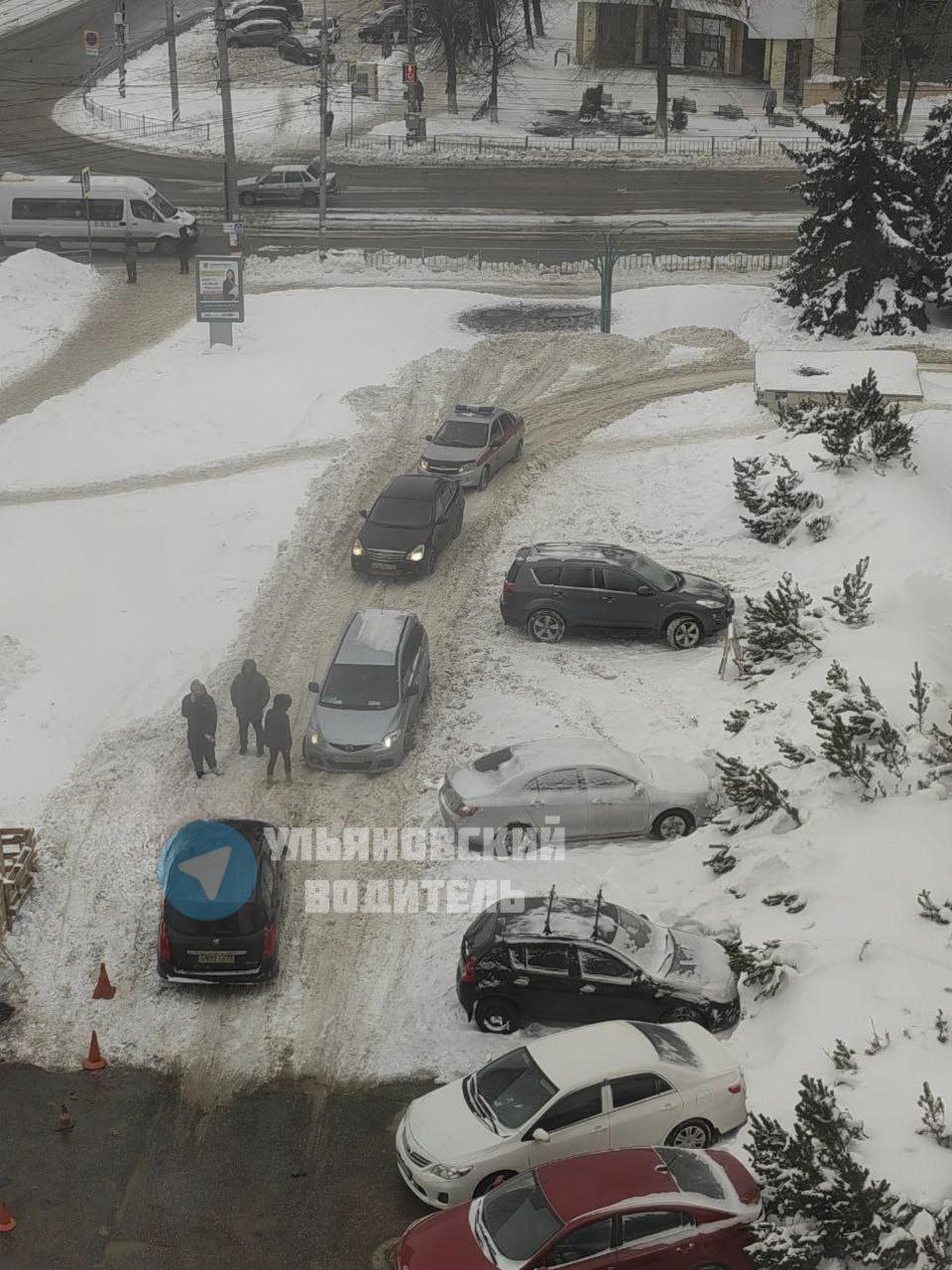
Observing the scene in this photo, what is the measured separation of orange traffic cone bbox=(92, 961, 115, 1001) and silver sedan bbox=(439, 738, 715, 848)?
171 inches

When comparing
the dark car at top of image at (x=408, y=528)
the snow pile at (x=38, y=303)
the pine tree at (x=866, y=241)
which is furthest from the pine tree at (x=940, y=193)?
the snow pile at (x=38, y=303)

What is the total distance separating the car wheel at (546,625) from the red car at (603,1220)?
38.2 feet

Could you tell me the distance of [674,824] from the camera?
16.9 metres

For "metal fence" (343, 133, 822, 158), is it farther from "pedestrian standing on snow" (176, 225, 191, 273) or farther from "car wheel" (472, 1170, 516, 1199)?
"car wheel" (472, 1170, 516, 1199)

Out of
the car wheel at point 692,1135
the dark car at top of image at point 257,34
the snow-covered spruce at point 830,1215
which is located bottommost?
the car wheel at point 692,1135

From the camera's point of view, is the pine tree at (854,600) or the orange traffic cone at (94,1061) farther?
the pine tree at (854,600)

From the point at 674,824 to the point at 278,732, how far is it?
4.97 meters

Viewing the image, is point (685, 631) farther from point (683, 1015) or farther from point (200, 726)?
point (683, 1015)

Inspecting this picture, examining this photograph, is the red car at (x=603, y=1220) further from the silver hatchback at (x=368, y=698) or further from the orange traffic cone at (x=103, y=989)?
the silver hatchback at (x=368, y=698)

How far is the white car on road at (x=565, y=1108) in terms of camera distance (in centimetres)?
1168

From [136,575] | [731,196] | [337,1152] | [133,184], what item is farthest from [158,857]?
[731,196]

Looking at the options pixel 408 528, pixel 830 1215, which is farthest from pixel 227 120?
pixel 830 1215

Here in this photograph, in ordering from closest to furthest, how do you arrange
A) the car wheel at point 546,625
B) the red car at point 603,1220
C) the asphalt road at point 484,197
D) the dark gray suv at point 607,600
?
the red car at point 603,1220, the dark gray suv at point 607,600, the car wheel at point 546,625, the asphalt road at point 484,197

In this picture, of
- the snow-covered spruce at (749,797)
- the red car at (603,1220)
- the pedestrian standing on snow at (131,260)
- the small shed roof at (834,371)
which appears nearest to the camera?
the red car at (603,1220)
